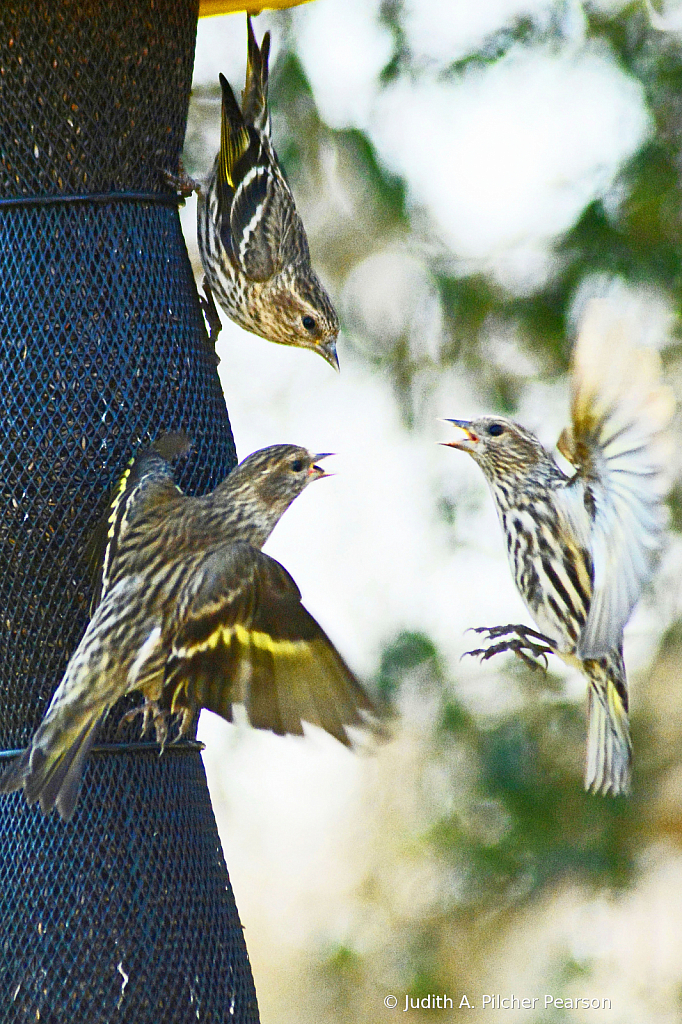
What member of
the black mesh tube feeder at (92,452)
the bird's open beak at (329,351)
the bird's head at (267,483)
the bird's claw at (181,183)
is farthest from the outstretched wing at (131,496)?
the bird's open beak at (329,351)

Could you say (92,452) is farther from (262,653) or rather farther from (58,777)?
(58,777)

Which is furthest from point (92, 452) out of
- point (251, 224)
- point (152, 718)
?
point (251, 224)

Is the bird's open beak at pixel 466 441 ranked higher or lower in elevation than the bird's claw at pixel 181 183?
lower

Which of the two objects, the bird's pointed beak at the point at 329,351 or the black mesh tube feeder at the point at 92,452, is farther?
the bird's pointed beak at the point at 329,351

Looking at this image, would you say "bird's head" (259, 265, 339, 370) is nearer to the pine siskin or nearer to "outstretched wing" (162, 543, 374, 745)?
the pine siskin

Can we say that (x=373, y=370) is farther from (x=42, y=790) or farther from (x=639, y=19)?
(x=42, y=790)

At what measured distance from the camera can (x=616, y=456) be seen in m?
4.35

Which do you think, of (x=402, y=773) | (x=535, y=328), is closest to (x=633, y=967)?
(x=402, y=773)

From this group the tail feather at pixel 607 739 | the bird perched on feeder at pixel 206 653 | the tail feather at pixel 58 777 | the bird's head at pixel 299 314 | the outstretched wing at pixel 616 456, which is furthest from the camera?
the bird's head at pixel 299 314

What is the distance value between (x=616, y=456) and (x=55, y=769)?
1.60 m

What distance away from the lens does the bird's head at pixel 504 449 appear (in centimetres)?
481

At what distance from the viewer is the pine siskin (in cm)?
497

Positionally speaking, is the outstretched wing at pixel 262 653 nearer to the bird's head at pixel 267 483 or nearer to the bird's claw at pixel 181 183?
the bird's head at pixel 267 483

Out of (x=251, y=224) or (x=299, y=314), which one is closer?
(x=251, y=224)
